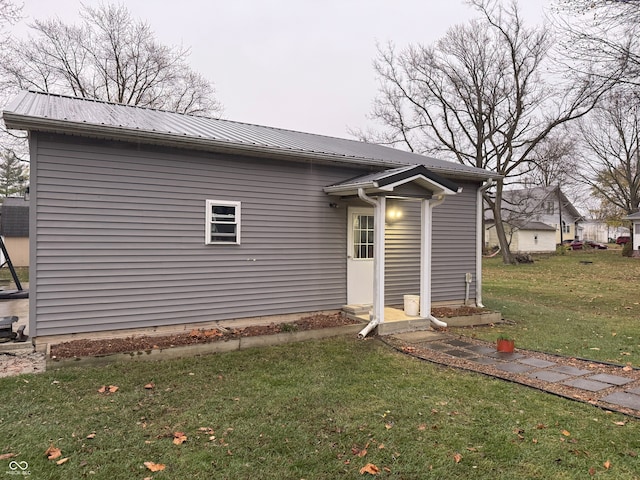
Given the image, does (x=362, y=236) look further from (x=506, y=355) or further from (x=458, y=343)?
(x=506, y=355)

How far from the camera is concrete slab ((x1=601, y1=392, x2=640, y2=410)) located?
12.4 feet

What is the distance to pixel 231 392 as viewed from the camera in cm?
412

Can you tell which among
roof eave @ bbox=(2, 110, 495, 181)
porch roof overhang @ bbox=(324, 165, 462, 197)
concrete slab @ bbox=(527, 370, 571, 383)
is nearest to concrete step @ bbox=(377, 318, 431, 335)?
porch roof overhang @ bbox=(324, 165, 462, 197)

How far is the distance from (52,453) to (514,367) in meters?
4.89

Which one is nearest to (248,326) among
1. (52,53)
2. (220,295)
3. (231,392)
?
(220,295)

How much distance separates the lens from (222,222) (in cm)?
654

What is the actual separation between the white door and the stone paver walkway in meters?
1.44

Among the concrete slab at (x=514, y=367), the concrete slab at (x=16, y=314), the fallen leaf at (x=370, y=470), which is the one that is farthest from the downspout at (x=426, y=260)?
the concrete slab at (x=16, y=314)

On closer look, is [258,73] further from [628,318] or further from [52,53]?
[628,318]

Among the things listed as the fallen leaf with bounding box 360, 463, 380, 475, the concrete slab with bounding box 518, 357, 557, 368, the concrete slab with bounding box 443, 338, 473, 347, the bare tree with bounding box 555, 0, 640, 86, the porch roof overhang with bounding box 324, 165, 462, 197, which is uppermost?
the bare tree with bounding box 555, 0, 640, 86

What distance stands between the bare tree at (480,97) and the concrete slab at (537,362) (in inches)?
636

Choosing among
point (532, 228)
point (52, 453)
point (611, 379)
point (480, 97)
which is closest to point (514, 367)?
point (611, 379)

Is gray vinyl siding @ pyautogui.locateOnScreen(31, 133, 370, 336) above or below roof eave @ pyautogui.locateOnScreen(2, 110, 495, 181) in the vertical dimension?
below

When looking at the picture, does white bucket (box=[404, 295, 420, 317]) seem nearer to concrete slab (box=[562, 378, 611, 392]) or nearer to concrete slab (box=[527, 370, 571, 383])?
concrete slab (box=[527, 370, 571, 383])
